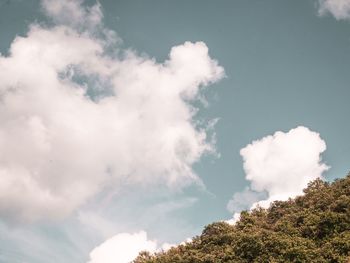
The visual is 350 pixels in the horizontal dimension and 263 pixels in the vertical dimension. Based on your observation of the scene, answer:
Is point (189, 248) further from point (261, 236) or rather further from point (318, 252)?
point (318, 252)

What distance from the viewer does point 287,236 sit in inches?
1981

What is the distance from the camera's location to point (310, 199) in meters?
61.8

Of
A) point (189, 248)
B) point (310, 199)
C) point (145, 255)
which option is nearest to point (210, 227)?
point (189, 248)

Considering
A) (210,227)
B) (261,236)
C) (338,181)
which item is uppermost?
(338,181)

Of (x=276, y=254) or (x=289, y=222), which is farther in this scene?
(x=289, y=222)

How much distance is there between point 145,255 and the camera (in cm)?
6419

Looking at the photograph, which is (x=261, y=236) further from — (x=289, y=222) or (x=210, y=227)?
(x=210, y=227)

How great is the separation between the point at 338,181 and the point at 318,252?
23.1m

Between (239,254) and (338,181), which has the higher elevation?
(338,181)

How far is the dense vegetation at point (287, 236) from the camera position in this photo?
150ft

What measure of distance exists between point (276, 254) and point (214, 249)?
457 inches

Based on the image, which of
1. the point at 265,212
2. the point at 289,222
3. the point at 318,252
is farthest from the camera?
the point at 265,212

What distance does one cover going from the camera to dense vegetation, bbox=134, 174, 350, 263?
150ft

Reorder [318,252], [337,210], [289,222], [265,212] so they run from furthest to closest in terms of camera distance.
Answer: [265,212]
[289,222]
[337,210]
[318,252]
